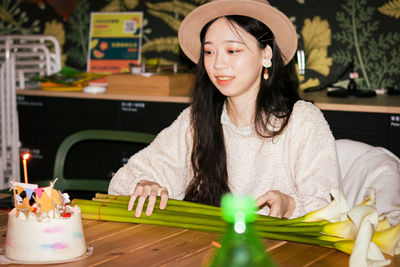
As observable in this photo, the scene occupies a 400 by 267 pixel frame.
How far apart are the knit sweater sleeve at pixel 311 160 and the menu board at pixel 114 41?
2.29m

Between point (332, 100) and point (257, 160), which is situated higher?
point (332, 100)

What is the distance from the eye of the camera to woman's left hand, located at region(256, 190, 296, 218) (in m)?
1.45

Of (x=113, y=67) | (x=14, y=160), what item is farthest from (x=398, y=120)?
(x=14, y=160)

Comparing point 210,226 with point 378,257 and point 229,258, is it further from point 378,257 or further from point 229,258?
point 229,258

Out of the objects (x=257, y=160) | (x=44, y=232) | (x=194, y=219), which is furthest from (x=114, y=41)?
(x=44, y=232)

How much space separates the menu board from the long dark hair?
203 cm

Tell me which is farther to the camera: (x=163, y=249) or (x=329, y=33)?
(x=329, y=33)

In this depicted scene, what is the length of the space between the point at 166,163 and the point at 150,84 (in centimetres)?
147

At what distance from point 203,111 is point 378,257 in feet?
3.84

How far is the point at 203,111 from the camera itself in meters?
2.09

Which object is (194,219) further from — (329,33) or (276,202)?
(329,33)

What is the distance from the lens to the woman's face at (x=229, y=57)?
188 cm

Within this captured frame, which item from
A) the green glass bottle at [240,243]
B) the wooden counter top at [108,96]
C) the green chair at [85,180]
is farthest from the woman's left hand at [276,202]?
the wooden counter top at [108,96]

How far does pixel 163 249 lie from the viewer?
1.23 m
